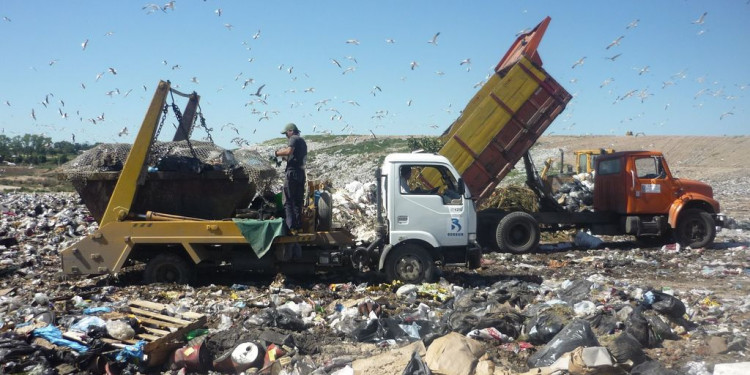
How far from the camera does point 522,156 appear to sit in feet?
37.5

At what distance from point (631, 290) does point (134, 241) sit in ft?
20.8

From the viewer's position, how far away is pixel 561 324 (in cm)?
545

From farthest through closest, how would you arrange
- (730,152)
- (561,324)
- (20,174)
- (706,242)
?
1. (730,152)
2. (20,174)
3. (706,242)
4. (561,324)

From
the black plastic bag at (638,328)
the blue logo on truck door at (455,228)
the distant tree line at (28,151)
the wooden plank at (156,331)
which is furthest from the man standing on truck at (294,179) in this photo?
the distant tree line at (28,151)

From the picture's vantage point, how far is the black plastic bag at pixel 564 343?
15.9ft

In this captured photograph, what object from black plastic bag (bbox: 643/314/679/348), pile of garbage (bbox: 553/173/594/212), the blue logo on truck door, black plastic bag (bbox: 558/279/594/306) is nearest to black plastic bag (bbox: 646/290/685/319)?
black plastic bag (bbox: 643/314/679/348)

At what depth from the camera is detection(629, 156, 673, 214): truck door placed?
36.4 ft

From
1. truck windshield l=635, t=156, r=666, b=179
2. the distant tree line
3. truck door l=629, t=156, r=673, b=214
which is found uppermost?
the distant tree line

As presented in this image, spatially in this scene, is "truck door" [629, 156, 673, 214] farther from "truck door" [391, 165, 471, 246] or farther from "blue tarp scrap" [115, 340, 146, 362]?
"blue tarp scrap" [115, 340, 146, 362]

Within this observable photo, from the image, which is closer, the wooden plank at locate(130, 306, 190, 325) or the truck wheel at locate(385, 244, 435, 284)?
the wooden plank at locate(130, 306, 190, 325)

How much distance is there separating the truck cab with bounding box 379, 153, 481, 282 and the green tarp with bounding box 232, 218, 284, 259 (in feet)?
4.73

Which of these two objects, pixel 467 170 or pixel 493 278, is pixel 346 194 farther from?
pixel 493 278

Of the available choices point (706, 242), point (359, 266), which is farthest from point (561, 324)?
point (706, 242)

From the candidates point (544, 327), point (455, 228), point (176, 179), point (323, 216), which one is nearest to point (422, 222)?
point (455, 228)
